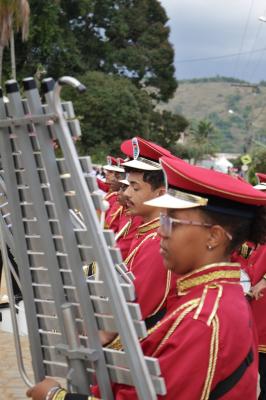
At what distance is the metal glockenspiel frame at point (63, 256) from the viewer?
221 centimetres

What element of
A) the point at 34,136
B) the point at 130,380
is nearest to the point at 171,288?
the point at 130,380

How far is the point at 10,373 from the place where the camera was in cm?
671

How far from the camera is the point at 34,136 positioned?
7.59 feet

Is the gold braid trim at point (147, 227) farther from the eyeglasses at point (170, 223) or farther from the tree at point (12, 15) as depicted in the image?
the tree at point (12, 15)

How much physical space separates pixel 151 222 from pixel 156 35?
1901 inches

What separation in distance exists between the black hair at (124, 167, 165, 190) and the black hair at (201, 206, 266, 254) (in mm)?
1539

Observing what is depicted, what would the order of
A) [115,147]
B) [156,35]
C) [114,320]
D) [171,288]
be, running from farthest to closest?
[156,35] < [115,147] < [171,288] < [114,320]

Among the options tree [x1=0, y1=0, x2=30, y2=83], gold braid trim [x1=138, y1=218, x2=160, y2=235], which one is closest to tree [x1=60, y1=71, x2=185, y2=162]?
tree [x1=0, y1=0, x2=30, y2=83]

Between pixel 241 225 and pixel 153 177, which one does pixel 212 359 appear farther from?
pixel 153 177

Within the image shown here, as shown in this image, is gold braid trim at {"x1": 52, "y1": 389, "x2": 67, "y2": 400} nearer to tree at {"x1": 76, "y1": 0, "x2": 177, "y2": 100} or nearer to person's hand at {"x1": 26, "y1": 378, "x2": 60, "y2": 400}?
person's hand at {"x1": 26, "y1": 378, "x2": 60, "y2": 400}

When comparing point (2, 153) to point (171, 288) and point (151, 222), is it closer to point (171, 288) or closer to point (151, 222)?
point (171, 288)

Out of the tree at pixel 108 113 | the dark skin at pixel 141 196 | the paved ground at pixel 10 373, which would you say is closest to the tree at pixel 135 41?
the tree at pixel 108 113

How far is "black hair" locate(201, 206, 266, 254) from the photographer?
8.71 ft

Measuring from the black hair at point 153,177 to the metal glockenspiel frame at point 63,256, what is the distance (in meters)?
1.93
